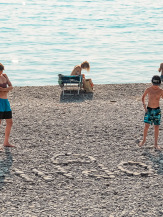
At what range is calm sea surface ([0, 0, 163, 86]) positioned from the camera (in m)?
30.9

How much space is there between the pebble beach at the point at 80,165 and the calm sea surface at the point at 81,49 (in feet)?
46.8

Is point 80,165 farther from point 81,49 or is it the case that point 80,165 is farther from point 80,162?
point 81,49

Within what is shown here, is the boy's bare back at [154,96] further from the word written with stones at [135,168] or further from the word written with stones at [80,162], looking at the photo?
the word written with stones at [80,162]

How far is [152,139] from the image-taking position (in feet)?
36.5

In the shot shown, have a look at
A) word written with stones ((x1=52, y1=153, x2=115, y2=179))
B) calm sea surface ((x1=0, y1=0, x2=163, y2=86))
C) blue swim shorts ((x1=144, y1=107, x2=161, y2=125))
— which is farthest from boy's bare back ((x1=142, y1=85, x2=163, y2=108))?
calm sea surface ((x1=0, y1=0, x2=163, y2=86))

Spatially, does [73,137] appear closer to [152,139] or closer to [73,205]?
[152,139]

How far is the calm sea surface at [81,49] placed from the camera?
30.9 m

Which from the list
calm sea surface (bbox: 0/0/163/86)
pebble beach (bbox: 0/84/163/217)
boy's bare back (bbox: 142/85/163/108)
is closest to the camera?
pebble beach (bbox: 0/84/163/217)

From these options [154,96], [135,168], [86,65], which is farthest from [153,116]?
[86,65]

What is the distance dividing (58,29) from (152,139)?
56.9 meters

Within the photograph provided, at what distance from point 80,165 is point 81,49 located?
35.5 metres

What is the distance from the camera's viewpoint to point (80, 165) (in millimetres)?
9375

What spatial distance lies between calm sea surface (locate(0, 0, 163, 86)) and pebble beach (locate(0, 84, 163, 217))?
14250 mm

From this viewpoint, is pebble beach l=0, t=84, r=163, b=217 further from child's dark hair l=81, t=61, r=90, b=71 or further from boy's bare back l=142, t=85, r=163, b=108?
child's dark hair l=81, t=61, r=90, b=71
